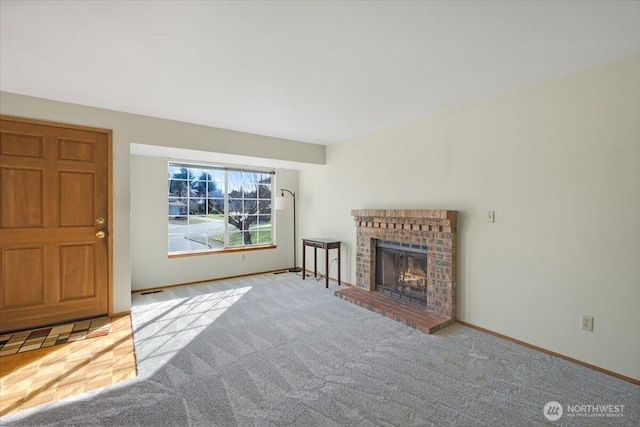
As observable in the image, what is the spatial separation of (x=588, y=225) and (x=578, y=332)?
2.90 ft

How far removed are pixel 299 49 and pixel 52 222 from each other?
3.18 metres

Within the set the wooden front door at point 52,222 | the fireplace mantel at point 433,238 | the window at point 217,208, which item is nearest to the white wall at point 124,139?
the wooden front door at point 52,222

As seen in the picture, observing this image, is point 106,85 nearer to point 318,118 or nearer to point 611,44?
point 318,118

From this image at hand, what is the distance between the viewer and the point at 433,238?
3.38 meters

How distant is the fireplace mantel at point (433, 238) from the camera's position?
3205mm

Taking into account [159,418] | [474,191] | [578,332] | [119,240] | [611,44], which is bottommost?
[159,418]

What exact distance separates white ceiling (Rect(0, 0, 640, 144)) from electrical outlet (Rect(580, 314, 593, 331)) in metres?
2.01

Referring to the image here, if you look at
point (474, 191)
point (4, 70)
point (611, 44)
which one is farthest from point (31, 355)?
point (611, 44)

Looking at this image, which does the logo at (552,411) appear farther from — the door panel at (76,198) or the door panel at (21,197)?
the door panel at (21,197)

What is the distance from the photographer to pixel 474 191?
10.2 ft

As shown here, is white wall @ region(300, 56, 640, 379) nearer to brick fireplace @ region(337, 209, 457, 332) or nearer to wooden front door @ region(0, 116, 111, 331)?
brick fireplace @ region(337, 209, 457, 332)

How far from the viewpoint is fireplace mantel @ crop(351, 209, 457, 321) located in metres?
3.21

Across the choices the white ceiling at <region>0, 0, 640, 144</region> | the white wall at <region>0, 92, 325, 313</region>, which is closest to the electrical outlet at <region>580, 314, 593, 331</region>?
the white ceiling at <region>0, 0, 640, 144</region>

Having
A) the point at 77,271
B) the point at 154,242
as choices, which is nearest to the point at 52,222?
the point at 77,271
